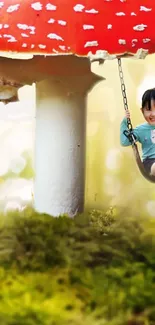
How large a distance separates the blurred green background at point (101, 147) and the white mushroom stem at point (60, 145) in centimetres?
2

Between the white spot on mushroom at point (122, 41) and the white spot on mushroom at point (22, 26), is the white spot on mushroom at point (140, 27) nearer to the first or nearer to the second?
the white spot on mushroom at point (122, 41)

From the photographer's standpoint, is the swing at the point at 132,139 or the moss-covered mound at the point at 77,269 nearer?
the moss-covered mound at the point at 77,269

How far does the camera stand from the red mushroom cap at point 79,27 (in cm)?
75

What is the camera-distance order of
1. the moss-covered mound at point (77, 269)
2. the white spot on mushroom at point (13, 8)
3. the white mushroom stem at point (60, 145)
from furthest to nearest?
the white mushroom stem at point (60, 145) < the white spot on mushroom at point (13, 8) < the moss-covered mound at point (77, 269)

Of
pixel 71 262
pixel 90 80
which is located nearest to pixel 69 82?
pixel 90 80

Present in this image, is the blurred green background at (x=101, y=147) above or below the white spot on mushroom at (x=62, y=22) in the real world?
below

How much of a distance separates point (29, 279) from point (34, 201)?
21 cm

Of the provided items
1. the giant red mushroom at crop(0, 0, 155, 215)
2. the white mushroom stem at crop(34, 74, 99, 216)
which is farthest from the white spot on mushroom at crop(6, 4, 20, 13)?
the white mushroom stem at crop(34, 74, 99, 216)

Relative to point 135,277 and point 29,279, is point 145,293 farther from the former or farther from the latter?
point 29,279

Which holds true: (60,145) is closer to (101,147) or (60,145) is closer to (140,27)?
(101,147)

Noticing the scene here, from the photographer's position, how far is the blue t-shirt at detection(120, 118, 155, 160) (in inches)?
35.7

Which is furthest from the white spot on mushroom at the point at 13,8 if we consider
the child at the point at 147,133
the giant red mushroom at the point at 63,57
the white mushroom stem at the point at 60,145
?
the child at the point at 147,133

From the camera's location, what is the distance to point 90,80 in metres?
0.90

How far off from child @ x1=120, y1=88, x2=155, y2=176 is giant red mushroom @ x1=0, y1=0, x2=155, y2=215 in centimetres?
7
